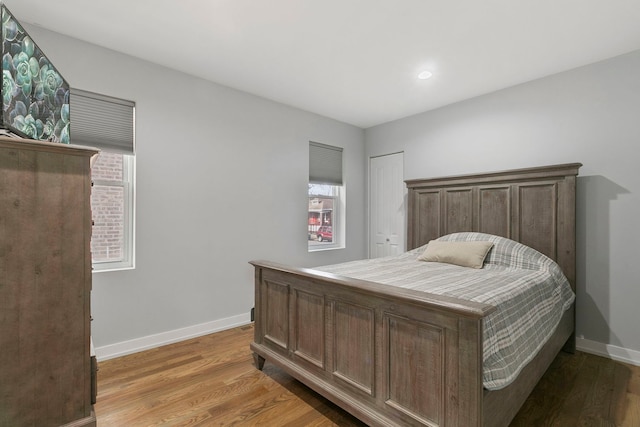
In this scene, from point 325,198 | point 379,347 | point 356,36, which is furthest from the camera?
point 325,198

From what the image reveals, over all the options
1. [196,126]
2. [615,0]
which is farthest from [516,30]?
[196,126]

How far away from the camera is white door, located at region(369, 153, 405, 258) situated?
168 inches

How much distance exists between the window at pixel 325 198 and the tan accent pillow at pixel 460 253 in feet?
5.39

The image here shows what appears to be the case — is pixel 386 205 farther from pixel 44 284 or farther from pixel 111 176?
pixel 44 284

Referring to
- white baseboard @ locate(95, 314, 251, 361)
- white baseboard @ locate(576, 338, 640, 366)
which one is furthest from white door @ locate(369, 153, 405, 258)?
white baseboard @ locate(95, 314, 251, 361)

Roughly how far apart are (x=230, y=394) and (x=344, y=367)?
2.76ft

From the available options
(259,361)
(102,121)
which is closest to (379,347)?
(259,361)

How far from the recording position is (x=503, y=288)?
189cm

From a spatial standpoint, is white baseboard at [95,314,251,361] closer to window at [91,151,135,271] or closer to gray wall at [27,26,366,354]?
gray wall at [27,26,366,354]

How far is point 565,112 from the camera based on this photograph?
9.46 feet

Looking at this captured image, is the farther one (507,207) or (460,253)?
(507,207)

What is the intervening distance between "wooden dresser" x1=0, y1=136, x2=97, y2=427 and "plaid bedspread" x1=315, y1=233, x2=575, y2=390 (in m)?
1.48

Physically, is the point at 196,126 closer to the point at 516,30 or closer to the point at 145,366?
the point at 145,366

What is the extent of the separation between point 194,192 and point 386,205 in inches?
104
